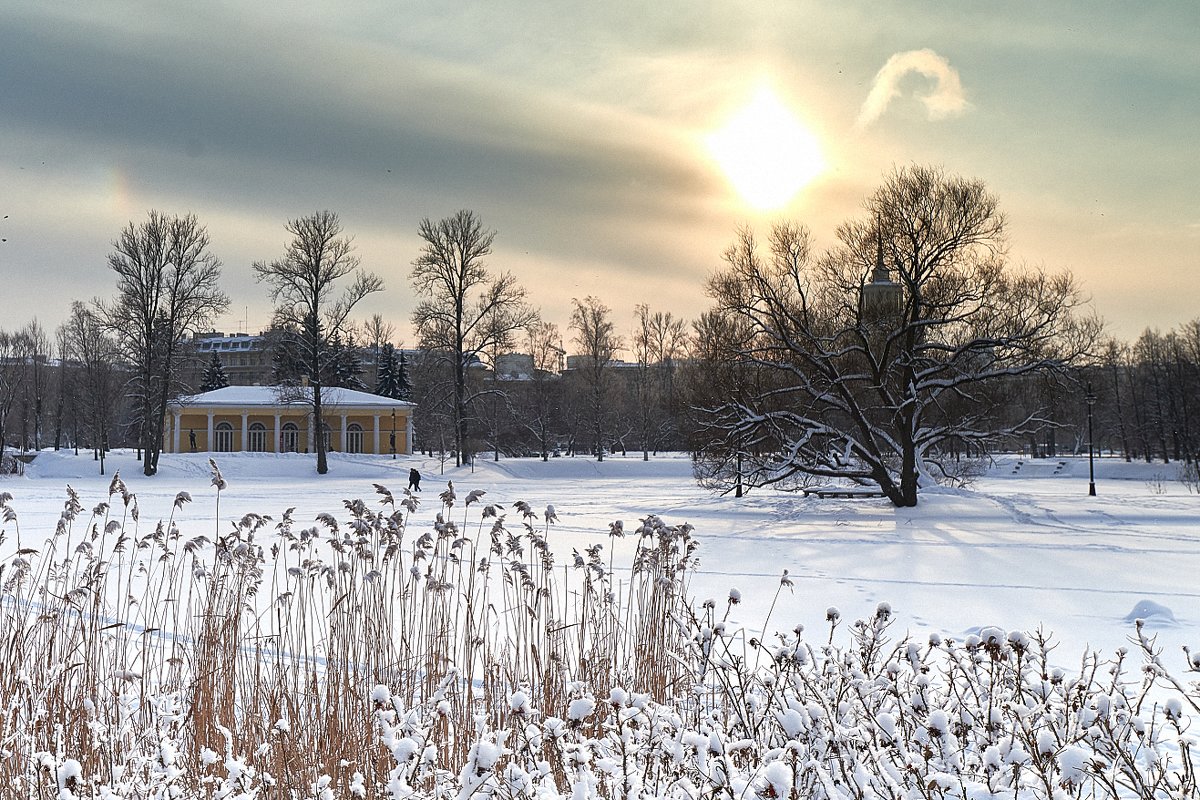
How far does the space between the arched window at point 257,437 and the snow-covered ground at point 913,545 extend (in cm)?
1991

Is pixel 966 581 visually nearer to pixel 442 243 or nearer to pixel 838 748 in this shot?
pixel 838 748

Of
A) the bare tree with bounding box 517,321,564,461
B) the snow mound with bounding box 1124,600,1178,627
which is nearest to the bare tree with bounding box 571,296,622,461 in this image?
the bare tree with bounding box 517,321,564,461

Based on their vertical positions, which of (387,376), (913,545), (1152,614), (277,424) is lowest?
(913,545)

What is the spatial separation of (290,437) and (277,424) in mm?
1632

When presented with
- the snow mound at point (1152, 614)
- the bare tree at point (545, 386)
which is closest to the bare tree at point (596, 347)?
the bare tree at point (545, 386)

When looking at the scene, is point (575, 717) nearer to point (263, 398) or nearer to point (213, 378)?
point (263, 398)

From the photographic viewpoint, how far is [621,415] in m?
72.1

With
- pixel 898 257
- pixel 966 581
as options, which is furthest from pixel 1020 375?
pixel 966 581

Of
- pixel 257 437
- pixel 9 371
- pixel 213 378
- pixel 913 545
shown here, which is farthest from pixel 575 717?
pixel 213 378

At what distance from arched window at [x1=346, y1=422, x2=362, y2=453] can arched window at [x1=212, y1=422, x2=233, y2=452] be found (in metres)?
6.95

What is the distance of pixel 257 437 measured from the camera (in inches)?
2232

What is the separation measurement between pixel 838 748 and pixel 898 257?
21673 mm

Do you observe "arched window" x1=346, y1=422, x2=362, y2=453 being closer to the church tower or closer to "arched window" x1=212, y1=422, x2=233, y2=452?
"arched window" x1=212, y1=422, x2=233, y2=452

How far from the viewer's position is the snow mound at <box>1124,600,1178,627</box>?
8414 millimetres
